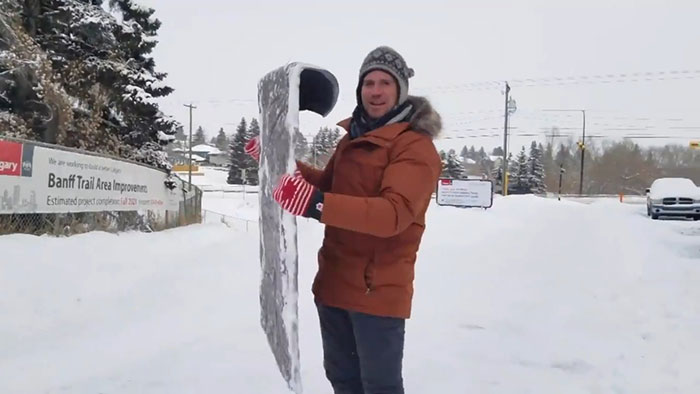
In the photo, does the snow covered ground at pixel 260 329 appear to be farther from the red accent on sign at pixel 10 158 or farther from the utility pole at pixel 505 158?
the utility pole at pixel 505 158

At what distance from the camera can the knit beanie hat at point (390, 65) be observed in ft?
7.91

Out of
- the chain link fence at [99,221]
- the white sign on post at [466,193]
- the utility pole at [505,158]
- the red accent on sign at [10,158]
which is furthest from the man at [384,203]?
the utility pole at [505,158]

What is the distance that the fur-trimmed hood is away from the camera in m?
2.36

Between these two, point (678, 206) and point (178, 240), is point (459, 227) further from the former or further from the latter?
point (678, 206)

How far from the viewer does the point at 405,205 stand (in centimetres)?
213

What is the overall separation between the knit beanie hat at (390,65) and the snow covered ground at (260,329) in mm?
1992

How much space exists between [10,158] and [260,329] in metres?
4.47

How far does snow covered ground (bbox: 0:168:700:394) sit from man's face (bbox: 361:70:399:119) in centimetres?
190

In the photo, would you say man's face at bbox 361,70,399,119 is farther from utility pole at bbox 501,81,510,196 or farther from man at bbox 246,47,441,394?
utility pole at bbox 501,81,510,196

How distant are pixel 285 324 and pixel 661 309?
5035 millimetres

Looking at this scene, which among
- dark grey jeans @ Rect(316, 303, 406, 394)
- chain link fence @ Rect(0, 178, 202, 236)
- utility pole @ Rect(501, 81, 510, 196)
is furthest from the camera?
utility pole @ Rect(501, 81, 510, 196)

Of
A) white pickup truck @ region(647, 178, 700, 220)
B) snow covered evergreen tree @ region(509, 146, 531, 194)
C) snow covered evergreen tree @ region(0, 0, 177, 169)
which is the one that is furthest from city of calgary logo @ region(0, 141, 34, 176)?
snow covered evergreen tree @ region(509, 146, 531, 194)

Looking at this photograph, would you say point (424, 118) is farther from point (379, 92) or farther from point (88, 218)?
point (88, 218)

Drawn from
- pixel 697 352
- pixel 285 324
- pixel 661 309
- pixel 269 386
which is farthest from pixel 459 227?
pixel 285 324
